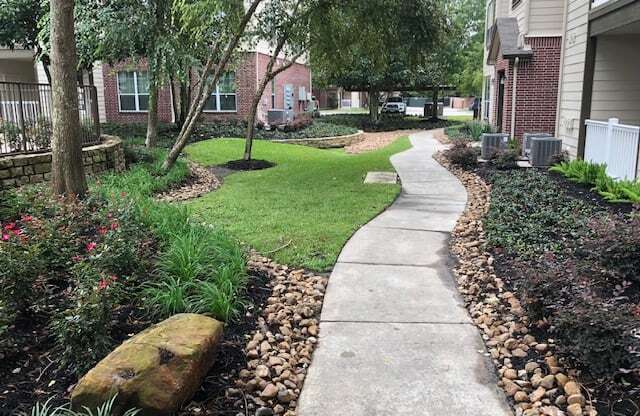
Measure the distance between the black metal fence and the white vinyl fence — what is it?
8.32m

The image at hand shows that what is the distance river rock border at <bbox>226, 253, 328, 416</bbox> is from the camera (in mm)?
3498

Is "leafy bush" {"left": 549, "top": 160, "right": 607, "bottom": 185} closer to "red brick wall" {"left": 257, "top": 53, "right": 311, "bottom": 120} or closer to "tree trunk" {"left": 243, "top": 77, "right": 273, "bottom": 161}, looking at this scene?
"tree trunk" {"left": 243, "top": 77, "right": 273, "bottom": 161}

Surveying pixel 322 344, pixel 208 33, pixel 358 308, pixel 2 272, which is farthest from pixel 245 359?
pixel 208 33

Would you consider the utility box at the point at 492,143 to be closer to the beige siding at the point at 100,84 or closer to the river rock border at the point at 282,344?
the river rock border at the point at 282,344

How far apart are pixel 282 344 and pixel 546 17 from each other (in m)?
13.4

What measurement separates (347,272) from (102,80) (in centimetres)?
2234

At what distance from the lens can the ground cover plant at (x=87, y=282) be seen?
11.2 feet

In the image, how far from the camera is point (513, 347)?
13.3 ft

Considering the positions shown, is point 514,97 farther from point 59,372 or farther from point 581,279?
point 59,372

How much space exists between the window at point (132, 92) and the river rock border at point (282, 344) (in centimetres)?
2090

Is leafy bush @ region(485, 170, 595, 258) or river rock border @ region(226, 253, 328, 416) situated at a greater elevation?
leafy bush @ region(485, 170, 595, 258)

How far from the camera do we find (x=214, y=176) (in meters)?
12.3

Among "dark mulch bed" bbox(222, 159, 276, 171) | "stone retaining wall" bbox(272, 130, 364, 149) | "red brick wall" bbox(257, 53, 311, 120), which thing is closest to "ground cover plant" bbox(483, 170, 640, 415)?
"dark mulch bed" bbox(222, 159, 276, 171)

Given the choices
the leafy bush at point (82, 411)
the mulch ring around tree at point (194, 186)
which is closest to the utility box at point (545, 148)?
the mulch ring around tree at point (194, 186)
